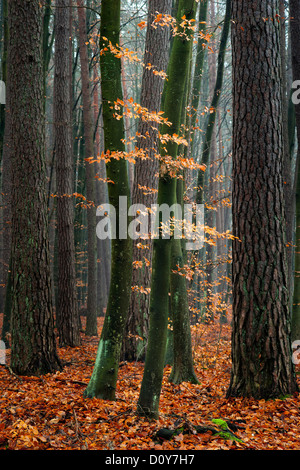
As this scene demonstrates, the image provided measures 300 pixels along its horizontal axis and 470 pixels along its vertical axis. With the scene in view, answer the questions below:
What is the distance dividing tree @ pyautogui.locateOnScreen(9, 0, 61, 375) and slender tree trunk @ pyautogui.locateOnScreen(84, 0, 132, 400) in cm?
134

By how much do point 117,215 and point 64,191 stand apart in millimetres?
4636

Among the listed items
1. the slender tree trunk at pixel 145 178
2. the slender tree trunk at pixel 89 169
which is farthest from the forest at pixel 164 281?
the slender tree trunk at pixel 89 169

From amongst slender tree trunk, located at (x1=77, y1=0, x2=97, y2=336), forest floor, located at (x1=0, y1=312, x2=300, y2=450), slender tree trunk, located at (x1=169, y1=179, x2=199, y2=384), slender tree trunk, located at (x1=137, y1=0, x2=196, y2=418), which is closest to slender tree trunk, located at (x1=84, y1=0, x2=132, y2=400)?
forest floor, located at (x1=0, y1=312, x2=300, y2=450)

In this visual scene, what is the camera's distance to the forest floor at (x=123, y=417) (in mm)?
3652

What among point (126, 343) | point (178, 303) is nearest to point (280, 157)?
point (178, 303)

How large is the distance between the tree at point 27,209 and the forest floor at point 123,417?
1.47 feet

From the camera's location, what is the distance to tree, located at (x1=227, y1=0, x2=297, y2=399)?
4781 mm

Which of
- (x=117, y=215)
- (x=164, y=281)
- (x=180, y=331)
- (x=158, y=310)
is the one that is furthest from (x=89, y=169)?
(x=158, y=310)

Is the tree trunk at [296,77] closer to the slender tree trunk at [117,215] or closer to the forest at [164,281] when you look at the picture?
the forest at [164,281]

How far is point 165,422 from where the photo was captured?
14.2ft

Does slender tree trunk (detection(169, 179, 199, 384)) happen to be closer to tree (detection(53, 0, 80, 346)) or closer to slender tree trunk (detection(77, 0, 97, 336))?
tree (detection(53, 0, 80, 346))

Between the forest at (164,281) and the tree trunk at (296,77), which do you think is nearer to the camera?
the forest at (164,281)
